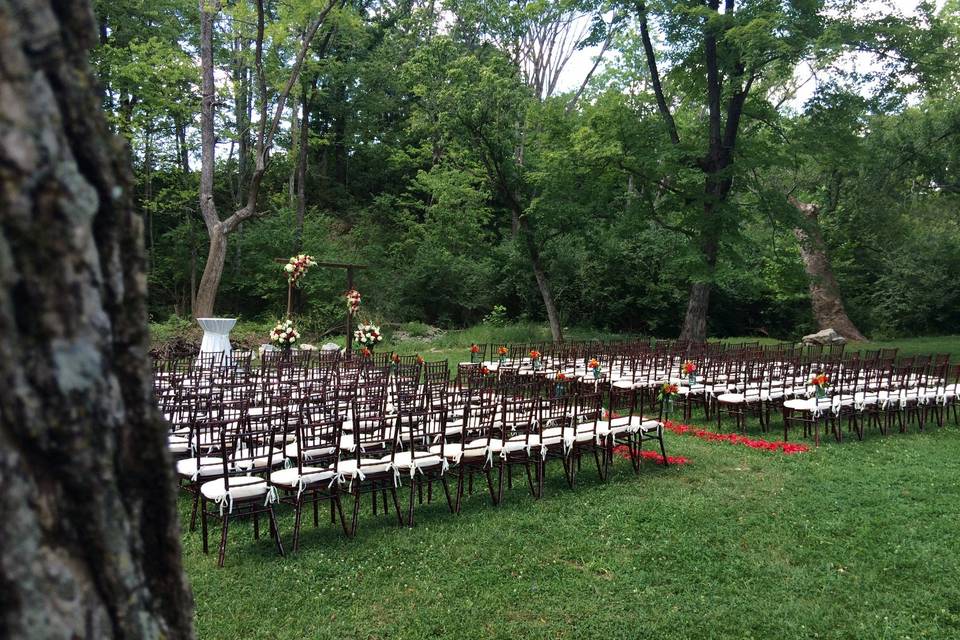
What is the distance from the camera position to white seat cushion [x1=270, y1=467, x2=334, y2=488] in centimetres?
557

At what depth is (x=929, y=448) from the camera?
30.7ft

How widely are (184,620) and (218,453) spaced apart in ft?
16.4

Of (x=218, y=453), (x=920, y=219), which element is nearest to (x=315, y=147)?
(x=920, y=219)

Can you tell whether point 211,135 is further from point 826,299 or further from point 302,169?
point 826,299

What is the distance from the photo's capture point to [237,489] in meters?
5.31

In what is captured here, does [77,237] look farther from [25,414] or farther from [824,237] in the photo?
[824,237]

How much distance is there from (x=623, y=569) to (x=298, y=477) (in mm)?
2688

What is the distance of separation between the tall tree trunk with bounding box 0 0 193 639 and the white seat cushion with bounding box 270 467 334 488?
4.57 m

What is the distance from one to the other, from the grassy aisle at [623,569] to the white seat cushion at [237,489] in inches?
18.8

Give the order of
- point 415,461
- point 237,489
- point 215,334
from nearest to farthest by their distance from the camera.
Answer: point 237,489, point 415,461, point 215,334

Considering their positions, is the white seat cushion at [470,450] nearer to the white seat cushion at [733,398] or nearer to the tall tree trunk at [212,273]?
the white seat cushion at [733,398]

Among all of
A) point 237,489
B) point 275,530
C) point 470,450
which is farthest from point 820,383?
point 237,489

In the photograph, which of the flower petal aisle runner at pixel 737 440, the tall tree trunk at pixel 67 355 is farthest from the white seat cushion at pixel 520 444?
the tall tree trunk at pixel 67 355

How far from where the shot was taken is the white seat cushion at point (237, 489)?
5.26 meters
